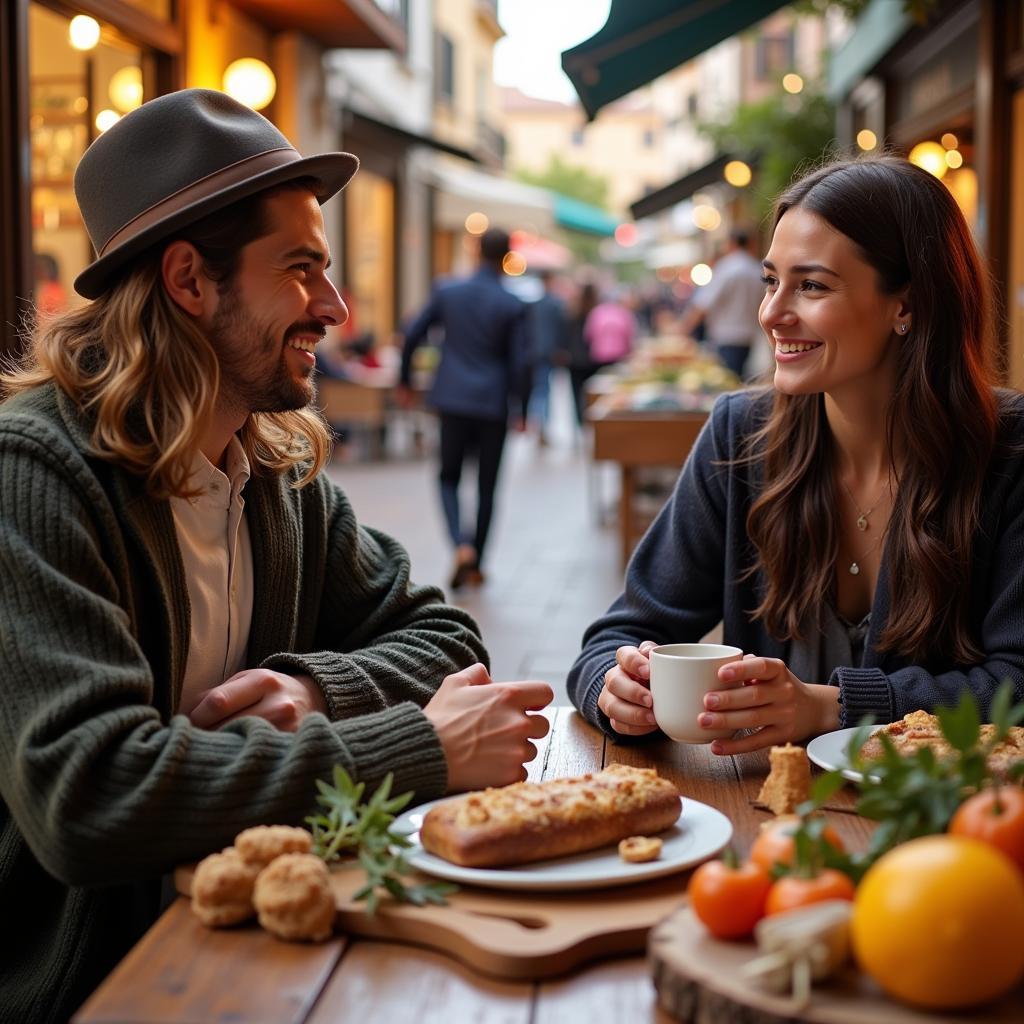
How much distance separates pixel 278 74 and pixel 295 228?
1131cm

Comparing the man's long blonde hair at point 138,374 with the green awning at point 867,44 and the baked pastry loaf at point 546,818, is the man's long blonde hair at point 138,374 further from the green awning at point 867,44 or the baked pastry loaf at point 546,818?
the green awning at point 867,44

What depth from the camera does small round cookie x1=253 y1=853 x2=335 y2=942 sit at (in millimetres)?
1308

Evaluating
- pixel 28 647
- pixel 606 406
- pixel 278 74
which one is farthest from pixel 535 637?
pixel 278 74

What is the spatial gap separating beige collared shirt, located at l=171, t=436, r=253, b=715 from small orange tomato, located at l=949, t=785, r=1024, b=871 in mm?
1202

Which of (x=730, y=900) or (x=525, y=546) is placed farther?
(x=525, y=546)

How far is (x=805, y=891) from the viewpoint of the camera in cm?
116

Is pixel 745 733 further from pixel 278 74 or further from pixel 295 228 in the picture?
pixel 278 74

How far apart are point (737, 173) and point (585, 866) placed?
17.4m

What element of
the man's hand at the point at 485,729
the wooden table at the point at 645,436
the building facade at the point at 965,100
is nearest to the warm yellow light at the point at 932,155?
the building facade at the point at 965,100

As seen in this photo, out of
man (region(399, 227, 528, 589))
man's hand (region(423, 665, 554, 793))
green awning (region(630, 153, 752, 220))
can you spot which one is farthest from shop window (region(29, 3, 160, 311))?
green awning (region(630, 153, 752, 220))

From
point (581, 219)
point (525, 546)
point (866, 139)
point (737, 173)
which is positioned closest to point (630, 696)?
point (525, 546)

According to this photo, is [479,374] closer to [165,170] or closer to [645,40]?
[645,40]

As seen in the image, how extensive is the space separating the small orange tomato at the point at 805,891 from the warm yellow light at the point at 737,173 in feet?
57.4

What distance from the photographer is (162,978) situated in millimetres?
1254
